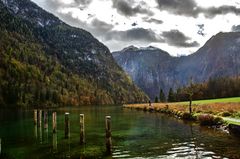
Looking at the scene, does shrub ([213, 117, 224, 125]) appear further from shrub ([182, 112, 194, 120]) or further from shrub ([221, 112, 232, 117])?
shrub ([182, 112, 194, 120])

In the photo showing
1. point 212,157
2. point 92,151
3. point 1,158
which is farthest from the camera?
point 92,151

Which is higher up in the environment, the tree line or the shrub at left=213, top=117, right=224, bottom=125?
the tree line

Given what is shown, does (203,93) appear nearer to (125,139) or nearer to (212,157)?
(125,139)

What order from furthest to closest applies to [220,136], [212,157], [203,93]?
[203,93] < [220,136] < [212,157]

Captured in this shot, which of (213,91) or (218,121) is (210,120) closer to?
(218,121)

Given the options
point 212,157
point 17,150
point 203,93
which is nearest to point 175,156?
point 212,157

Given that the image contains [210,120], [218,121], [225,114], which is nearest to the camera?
[218,121]

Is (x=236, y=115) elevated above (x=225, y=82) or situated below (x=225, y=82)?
below

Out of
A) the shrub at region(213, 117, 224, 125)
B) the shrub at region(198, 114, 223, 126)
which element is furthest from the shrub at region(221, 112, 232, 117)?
the shrub at region(213, 117, 224, 125)

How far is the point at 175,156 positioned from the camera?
31625mm

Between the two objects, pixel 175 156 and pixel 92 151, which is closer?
pixel 175 156

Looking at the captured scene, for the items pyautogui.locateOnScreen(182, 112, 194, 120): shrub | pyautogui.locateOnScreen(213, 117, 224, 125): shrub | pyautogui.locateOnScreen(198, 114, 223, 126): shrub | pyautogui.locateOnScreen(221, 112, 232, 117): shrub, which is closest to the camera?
pyautogui.locateOnScreen(213, 117, 224, 125): shrub

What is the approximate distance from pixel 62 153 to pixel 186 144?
1481 centimetres

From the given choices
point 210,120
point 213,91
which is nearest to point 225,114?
point 210,120
